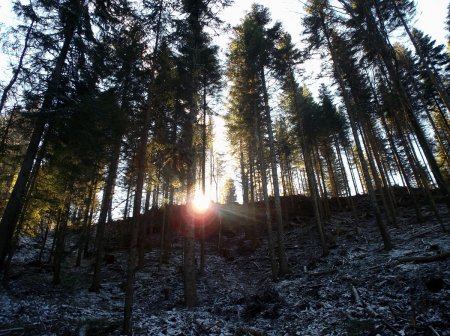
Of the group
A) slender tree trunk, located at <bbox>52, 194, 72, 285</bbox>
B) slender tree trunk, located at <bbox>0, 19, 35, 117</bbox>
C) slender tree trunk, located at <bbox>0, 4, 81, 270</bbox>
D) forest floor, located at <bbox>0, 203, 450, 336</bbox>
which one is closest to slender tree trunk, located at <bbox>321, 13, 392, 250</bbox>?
forest floor, located at <bbox>0, 203, 450, 336</bbox>

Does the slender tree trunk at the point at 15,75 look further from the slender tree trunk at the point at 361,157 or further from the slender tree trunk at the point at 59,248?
the slender tree trunk at the point at 361,157

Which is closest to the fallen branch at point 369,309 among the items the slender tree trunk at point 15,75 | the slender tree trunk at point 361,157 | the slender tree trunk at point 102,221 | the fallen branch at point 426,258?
the fallen branch at point 426,258

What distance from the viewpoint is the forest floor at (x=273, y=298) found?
6410mm

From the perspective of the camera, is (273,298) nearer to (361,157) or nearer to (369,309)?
(369,309)

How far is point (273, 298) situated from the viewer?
9406 mm

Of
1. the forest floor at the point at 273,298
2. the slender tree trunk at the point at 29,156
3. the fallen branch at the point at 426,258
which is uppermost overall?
the slender tree trunk at the point at 29,156

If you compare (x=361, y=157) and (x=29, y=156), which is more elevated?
(x=361, y=157)

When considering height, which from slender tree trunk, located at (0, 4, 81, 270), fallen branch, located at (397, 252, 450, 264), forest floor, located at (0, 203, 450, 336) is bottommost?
forest floor, located at (0, 203, 450, 336)

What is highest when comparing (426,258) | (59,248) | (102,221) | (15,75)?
(15,75)

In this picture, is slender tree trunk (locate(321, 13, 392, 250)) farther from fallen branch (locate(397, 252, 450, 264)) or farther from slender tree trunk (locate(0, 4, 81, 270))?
slender tree trunk (locate(0, 4, 81, 270))

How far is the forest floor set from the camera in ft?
21.0

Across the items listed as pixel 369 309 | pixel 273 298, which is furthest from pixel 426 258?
pixel 273 298

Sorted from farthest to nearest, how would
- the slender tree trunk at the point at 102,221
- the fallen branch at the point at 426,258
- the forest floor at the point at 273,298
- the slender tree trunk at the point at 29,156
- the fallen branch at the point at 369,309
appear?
1. the slender tree trunk at the point at 102,221
2. the slender tree trunk at the point at 29,156
3. the fallen branch at the point at 426,258
4. the forest floor at the point at 273,298
5. the fallen branch at the point at 369,309

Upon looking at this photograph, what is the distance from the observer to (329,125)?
25.8 meters
